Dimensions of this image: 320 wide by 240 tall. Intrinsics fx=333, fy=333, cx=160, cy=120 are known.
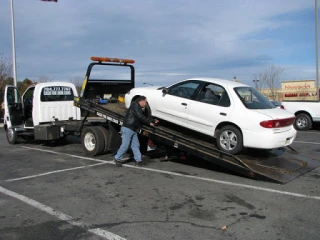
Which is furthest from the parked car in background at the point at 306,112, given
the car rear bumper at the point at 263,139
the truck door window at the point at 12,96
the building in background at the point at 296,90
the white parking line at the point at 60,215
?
the building in background at the point at 296,90

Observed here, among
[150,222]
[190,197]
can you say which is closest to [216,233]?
[150,222]

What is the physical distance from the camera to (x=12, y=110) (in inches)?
A: 459

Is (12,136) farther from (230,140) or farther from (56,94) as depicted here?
(230,140)

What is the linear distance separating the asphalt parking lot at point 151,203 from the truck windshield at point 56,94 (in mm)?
3242

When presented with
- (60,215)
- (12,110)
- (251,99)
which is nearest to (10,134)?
(12,110)

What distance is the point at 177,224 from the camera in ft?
14.3

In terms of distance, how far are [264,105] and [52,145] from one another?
7.46 metres

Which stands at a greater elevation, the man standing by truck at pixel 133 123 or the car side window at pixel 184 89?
the car side window at pixel 184 89

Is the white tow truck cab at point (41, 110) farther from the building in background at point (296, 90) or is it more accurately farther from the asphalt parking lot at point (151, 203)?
the building in background at point (296, 90)

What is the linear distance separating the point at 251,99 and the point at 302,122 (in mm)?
9448

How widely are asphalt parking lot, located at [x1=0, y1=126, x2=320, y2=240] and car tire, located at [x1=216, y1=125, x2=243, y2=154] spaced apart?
0.55 m

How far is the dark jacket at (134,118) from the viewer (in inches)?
298

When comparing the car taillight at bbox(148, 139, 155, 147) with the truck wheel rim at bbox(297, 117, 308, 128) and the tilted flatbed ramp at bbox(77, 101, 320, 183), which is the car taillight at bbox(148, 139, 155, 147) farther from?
the truck wheel rim at bbox(297, 117, 308, 128)

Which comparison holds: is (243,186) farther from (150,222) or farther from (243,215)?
(150,222)
